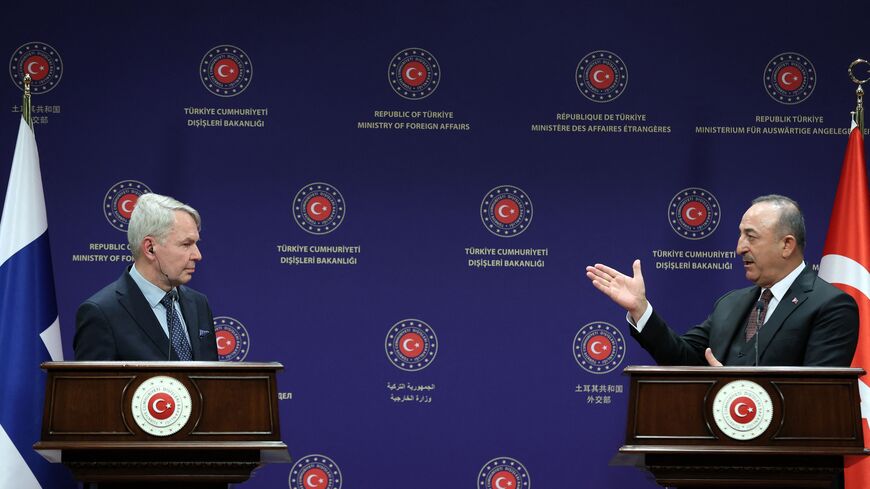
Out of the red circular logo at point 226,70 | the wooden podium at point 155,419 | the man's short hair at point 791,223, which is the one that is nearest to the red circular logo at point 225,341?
the red circular logo at point 226,70

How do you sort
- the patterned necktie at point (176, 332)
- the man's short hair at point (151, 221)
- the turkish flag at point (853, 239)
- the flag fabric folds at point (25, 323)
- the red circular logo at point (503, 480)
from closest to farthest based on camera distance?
the patterned necktie at point (176, 332) → the man's short hair at point (151, 221) → the flag fabric folds at point (25, 323) → the turkish flag at point (853, 239) → the red circular logo at point (503, 480)

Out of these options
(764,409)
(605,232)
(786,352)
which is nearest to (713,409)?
(764,409)

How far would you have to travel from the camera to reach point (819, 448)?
3014 millimetres

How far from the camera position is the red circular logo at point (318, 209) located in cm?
513

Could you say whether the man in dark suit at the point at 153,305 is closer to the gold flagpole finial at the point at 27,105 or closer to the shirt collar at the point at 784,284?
the gold flagpole finial at the point at 27,105

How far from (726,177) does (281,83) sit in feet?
7.65

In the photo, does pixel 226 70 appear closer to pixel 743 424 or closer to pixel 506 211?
pixel 506 211

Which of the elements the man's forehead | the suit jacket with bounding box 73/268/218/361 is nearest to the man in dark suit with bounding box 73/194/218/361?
the suit jacket with bounding box 73/268/218/361

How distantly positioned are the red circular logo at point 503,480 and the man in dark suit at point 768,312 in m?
1.36

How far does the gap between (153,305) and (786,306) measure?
2320mm

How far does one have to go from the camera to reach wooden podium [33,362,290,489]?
303cm

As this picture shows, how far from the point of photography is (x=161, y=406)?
3037mm

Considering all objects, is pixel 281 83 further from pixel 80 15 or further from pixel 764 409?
pixel 764 409

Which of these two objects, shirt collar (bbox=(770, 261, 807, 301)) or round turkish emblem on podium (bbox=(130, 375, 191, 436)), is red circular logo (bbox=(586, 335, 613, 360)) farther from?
round turkish emblem on podium (bbox=(130, 375, 191, 436))
